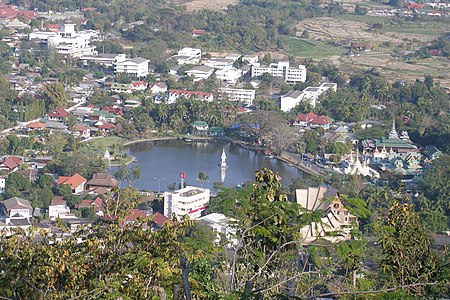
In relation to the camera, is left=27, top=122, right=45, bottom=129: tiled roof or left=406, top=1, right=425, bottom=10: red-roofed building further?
left=406, top=1, right=425, bottom=10: red-roofed building

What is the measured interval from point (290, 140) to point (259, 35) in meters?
8.20

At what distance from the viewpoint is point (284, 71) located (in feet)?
55.1

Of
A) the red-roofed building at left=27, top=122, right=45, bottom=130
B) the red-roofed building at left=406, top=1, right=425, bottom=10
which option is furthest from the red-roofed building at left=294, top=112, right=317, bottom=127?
the red-roofed building at left=406, top=1, right=425, bottom=10

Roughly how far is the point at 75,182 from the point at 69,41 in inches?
362

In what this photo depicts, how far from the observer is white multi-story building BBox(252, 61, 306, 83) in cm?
1661

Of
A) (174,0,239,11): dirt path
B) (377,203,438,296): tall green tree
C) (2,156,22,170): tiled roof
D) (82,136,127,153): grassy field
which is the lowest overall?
(82,136,127,153): grassy field

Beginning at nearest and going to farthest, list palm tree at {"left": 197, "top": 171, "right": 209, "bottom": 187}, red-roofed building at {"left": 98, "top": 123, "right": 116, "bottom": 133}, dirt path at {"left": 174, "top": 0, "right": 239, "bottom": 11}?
1. palm tree at {"left": 197, "top": 171, "right": 209, "bottom": 187}
2. red-roofed building at {"left": 98, "top": 123, "right": 116, "bottom": 133}
3. dirt path at {"left": 174, "top": 0, "right": 239, "bottom": 11}

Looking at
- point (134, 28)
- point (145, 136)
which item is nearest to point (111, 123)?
point (145, 136)

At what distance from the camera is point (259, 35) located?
19.9 metres

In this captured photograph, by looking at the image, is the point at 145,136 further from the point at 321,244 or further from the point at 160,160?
the point at 321,244

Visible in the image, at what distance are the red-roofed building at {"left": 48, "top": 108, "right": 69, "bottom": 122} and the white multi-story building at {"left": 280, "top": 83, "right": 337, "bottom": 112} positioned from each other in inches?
146

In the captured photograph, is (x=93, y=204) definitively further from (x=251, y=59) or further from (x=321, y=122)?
(x=251, y=59)

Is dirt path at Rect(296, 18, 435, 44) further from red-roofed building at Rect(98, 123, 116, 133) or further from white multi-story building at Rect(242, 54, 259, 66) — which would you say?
red-roofed building at Rect(98, 123, 116, 133)

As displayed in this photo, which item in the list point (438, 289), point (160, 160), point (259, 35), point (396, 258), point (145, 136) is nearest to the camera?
point (438, 289)
